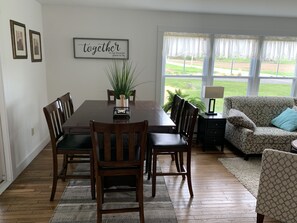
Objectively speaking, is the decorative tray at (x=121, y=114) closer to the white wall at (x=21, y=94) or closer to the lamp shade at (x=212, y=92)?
the white wall at (x=21, y=94)

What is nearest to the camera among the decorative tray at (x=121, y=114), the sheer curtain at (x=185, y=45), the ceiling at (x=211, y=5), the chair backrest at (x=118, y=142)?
the chair backrest at (x=118, y=142)

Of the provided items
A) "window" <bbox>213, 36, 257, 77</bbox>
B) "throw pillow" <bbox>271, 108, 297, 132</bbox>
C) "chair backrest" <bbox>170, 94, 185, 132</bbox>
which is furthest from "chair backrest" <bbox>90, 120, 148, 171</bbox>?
"window" <bbox>213, 36, 257, 77</bbox>

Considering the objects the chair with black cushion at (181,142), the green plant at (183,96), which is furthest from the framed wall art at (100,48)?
the chair with black cushion at (181,142)

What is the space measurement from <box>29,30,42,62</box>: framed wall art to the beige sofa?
3108 millimetres

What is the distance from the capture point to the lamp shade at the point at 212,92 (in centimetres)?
381

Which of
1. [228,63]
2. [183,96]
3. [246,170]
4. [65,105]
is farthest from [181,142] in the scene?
[228,63]

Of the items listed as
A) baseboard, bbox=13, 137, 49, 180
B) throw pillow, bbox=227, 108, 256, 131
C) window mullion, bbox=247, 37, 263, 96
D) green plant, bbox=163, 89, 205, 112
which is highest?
window mullion, bbox=247, 37, 263, 96

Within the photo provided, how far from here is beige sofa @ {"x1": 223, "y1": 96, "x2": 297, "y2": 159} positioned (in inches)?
137

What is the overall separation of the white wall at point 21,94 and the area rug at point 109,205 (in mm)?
848

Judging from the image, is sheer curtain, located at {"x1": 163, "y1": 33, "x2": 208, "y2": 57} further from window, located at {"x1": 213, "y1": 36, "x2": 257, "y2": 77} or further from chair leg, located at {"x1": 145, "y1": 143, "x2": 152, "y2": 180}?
chair leg, located at {"x1": 145, "y1": 143, "x2": 152, "y2": 180}

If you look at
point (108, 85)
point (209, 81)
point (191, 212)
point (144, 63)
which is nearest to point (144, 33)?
point (144, 63)

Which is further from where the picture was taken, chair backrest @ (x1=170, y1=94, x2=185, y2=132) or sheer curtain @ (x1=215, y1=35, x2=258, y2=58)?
sheer curtain @ (x1=215, y1=35, x2=258, y2=58)

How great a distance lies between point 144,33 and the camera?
4.01m

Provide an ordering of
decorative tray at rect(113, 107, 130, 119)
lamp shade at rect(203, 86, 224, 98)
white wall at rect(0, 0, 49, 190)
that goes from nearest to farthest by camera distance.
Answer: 1. decorative tray at rect(113, 107, 130, 119)
2. white wall at rect(0, 0, 49, 190)
3. lamp shade at rect(203, 86, 224, 98)
